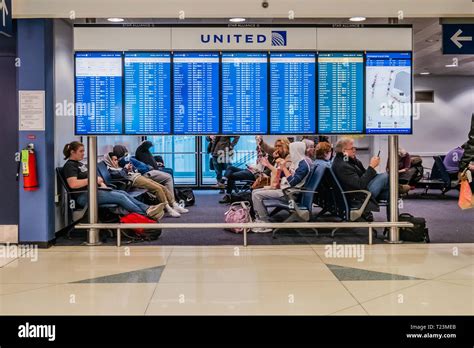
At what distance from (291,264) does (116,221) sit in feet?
8.92

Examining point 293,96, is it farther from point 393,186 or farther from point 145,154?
point 145,154

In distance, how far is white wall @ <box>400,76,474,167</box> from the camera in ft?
52.4

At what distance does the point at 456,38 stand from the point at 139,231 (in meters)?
4.46

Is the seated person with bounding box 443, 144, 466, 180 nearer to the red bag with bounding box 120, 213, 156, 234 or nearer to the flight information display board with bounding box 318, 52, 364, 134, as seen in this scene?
the flight information display board with bounding box 318, 52, 364, 134

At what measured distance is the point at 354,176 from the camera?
7.27m

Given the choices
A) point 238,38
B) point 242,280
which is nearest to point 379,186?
point 238,38

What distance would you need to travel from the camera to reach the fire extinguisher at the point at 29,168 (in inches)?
254

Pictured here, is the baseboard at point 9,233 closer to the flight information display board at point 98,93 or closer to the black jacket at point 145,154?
the flight information display board at point 98,93

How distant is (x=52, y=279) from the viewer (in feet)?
17.0

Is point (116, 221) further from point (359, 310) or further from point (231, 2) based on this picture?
point (359, 310)

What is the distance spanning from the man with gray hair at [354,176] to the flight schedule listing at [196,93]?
179cm

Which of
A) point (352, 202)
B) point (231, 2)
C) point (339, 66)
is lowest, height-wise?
point (352, 202)

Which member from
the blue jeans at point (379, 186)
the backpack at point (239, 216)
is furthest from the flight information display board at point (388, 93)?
the backpack at point (239, 216)
